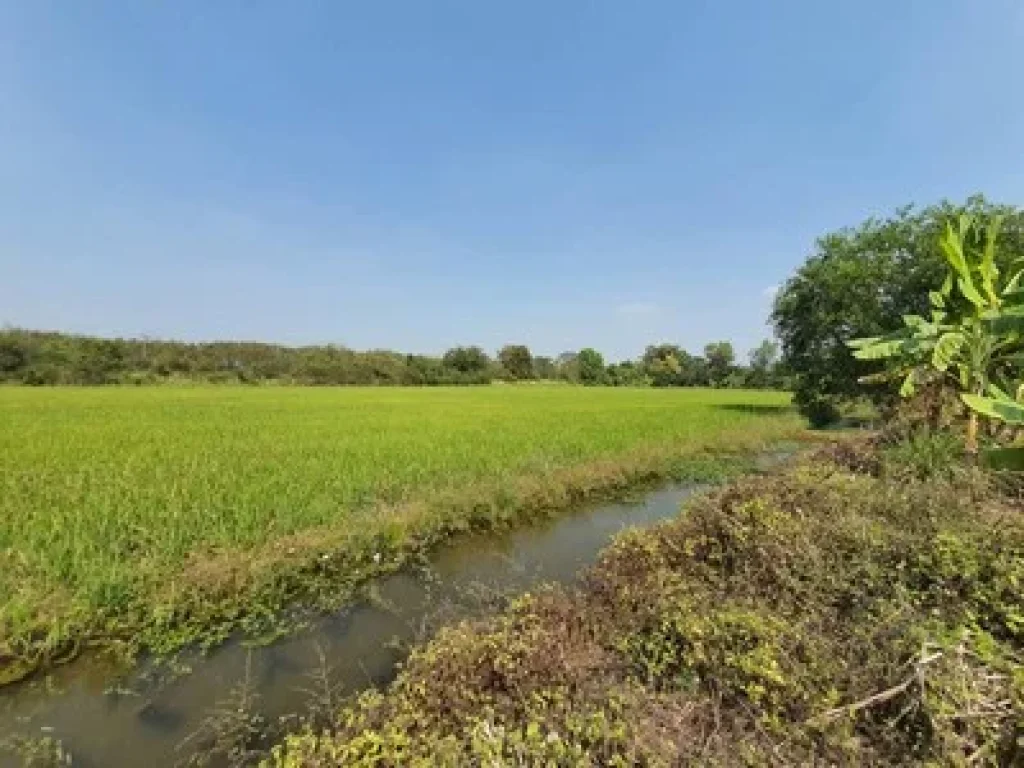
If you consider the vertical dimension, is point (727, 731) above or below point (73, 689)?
above

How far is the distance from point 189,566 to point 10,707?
150 cm

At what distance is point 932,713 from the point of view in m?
1.69

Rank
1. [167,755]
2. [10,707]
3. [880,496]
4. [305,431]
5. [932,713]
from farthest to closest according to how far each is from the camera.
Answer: [305,431], [880,496], [10,707], [167,755], [932,713]

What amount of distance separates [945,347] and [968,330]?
0.31m

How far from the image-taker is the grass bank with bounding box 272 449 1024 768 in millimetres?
1783

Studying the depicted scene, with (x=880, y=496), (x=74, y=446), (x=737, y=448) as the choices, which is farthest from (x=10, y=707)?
(x=737, y=448)

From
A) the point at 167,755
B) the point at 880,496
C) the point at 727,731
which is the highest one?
the point at 880,496

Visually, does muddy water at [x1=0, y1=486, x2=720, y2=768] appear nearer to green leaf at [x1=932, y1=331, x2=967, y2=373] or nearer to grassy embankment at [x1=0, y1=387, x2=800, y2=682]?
grassy embankment at [x1=0, y1=387, x2=800, y2=682]

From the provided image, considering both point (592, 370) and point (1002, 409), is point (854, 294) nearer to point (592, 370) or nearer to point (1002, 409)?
point (1002, 409)

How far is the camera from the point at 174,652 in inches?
149

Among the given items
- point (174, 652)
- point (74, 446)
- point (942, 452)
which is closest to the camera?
point (174, 652)

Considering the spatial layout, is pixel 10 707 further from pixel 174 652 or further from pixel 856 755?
pixel 856 755

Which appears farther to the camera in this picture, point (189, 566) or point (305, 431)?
point (305, 431)

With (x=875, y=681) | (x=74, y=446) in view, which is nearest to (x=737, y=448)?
(x=875, y=681)
